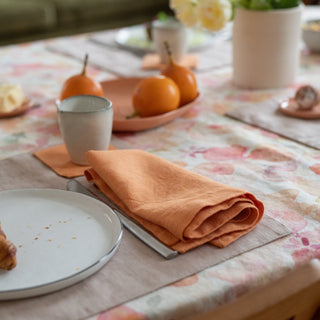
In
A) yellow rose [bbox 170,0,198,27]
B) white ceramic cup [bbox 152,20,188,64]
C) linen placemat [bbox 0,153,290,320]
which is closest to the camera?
linen placemat [bbox 0,153,290,320]

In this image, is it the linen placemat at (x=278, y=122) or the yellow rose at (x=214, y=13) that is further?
the yellow rose at (x=214, y=13)

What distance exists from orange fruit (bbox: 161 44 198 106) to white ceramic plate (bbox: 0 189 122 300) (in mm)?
487

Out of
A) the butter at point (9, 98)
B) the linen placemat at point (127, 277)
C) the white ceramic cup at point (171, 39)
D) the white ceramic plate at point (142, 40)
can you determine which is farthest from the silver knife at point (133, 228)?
the white ceramic plate at point (142, 40)

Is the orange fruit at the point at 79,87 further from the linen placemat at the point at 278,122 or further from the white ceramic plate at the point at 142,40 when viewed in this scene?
the white ceramic plate at the point at 142,40

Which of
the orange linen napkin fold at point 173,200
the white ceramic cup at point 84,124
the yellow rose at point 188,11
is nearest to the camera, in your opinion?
the orange linen napkin fold at point 173,200

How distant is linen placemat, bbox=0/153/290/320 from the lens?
0.55 metres

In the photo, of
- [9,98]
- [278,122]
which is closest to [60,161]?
[9,98]

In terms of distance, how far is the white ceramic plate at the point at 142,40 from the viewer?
170 centimetres

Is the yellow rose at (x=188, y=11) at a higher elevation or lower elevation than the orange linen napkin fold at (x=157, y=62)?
higher

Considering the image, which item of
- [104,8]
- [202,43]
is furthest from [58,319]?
[104,8]

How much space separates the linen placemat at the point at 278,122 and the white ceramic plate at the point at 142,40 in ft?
1.80

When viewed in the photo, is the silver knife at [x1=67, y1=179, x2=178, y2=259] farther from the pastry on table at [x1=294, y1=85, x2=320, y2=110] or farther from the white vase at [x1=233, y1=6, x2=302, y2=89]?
the white vase at [x1=233, y1=6, x2=302, y2=89]

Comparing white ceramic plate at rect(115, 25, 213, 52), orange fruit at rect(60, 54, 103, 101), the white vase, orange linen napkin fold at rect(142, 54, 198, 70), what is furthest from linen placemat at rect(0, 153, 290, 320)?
white ceramic plate at rect(115, 25, 213, 52)

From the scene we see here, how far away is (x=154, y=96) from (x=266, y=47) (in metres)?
0.40
